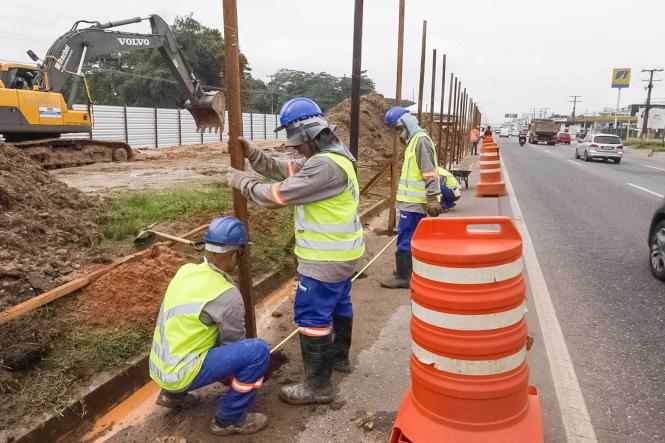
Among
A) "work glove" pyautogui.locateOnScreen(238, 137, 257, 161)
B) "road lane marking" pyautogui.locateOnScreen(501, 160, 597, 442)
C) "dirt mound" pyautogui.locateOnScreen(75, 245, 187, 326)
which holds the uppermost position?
"work glove" pyautogui.locateOnScreen(238, 137, 257, 161)

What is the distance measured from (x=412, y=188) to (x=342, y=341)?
240 centimetres

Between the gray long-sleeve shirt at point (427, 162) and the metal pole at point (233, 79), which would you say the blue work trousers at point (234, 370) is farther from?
the gray long-sleeve shirt at point (427, 162)

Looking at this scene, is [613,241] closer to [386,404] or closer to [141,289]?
[386,404]

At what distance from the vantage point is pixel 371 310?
506 centimetres

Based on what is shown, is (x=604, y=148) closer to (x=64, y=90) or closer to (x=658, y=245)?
(x=658, y=245)

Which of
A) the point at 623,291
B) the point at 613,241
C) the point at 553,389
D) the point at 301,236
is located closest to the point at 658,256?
the point at 623,291

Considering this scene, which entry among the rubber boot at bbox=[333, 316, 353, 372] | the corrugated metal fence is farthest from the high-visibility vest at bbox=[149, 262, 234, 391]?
the corrugated metal fence

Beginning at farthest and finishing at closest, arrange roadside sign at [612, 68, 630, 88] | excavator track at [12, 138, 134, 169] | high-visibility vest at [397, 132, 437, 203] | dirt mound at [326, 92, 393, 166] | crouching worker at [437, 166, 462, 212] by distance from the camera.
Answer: roadside sign at [612, 68, 630, 88] → dirt mound at [326, 92, 393, 166] → excavator track at [12, 138, 134, 169] → crouching worker at [437, 166, 462, 212] → high-visibility vest at [397, 132, 437, 203]

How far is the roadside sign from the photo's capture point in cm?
7435

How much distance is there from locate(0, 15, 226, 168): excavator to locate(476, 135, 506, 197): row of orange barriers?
271 inches

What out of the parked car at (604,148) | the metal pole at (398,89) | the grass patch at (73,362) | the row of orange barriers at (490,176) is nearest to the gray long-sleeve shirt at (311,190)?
the grass patch at (73,362)

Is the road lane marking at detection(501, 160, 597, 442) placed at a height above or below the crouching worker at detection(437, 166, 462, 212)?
below


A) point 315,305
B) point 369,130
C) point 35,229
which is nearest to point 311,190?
point 315,305

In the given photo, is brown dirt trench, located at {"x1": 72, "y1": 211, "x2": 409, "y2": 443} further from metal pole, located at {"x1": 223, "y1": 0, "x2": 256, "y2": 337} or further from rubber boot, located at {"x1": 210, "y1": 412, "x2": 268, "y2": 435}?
metal pole, located at {"x1": 223, "y1": 0, "x2": 256, "y2": 337}
